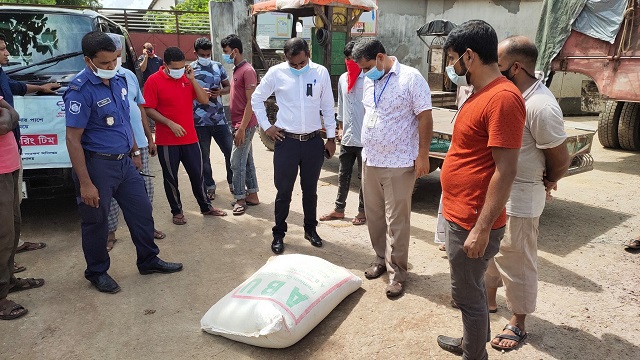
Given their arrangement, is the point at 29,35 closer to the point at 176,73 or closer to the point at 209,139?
the point at 176,73

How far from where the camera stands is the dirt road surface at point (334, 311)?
2.72 m

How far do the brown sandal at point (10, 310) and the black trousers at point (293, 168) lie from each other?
1.95 m

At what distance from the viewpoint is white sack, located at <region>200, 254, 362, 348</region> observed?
2.59 m

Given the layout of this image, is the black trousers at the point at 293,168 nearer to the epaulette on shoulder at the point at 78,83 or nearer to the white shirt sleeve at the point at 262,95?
the white shirt sleeve at the point at 262,95

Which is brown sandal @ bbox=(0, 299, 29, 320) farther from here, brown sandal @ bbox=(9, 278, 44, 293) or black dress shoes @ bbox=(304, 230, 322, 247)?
black dress shoes @ bbox=(304, 230, 322, 247)

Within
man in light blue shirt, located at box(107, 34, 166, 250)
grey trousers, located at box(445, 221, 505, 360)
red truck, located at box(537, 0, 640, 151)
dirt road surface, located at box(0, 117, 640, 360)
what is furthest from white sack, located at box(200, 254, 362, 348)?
red truck, located at box(537, 0, 640, 151)

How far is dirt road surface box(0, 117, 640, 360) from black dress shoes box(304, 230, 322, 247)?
0.07 meters

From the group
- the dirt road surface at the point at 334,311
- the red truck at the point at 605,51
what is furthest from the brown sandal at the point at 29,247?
the red truck at the point at 605,51

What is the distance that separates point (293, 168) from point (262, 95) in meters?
0.67

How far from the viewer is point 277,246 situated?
4094 millimetres

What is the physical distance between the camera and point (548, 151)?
2.48 meters

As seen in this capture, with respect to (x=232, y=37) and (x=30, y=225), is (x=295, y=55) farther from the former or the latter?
(x=30, y=225)

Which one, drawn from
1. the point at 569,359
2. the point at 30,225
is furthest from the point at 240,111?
the point at 569,359

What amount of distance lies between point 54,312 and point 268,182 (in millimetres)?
3544
